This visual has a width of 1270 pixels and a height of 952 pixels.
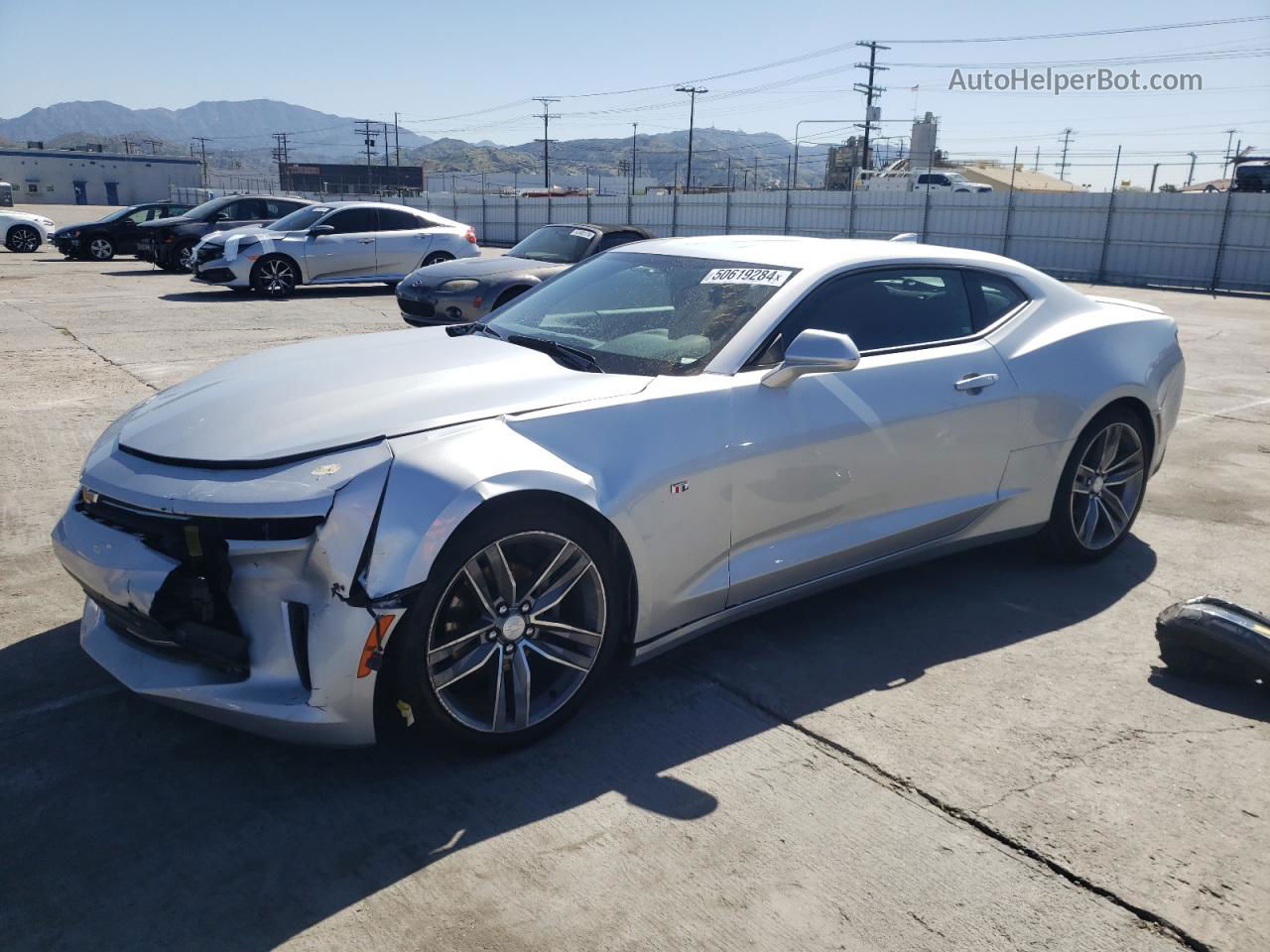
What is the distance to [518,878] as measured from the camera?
8.46 feet

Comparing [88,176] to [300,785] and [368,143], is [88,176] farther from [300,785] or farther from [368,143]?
[300,785]

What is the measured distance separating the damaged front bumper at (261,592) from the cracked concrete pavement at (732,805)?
1.06 ft

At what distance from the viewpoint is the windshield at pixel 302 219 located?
1642 centimetres

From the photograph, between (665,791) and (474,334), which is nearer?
(665,791)

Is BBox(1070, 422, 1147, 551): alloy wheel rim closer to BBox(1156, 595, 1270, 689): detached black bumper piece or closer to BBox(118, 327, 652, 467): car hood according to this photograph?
BBox(1156, 595, 1270, 689): detached black bumper piece

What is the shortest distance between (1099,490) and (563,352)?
9.20ft

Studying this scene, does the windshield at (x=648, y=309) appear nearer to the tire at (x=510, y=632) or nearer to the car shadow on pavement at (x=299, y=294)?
the tire at (x=510, y=632)

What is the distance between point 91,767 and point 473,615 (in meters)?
1.21

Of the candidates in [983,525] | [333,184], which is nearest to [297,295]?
[983,525]

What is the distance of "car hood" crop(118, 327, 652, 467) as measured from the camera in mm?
3002

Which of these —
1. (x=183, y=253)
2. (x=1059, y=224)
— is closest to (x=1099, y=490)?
(x=183, y=253)

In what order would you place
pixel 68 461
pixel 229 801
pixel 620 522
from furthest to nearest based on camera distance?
pixel 68 461 → pixel 620 522 → pixel 229 801

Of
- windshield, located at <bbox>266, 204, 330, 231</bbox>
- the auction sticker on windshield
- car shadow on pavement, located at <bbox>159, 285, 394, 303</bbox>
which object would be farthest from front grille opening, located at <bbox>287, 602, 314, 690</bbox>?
windshield, located at <bbox>266, 204, 330, 231</bbox>

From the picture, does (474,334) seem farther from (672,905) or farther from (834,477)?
(672,905)
